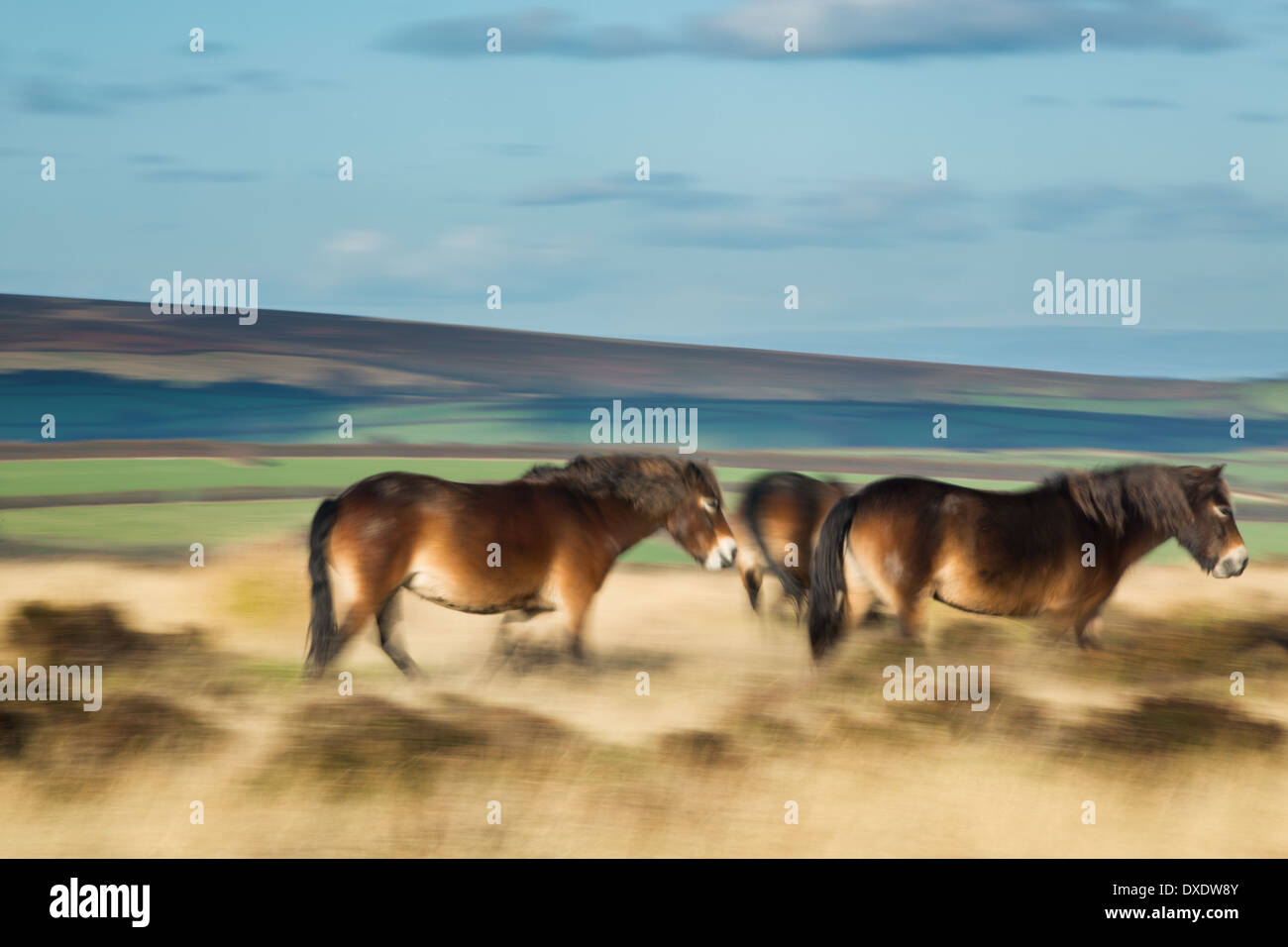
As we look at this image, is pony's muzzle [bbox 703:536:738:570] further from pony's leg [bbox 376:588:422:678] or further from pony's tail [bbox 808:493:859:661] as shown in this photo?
pony's leg [bbox 376:588:422:678]

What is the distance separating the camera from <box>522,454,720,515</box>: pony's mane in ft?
35.7

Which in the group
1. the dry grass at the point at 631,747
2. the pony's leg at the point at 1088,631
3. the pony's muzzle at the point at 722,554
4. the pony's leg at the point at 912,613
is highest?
the pony's muzzle at the point at 722,554

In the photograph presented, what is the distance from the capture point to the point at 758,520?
1228 cm

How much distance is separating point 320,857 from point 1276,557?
13122 millimetres

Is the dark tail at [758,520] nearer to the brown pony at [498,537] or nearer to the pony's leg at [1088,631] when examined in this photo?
the brown pony at [498,537]

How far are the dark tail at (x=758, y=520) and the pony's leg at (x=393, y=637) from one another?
3240 millimetres

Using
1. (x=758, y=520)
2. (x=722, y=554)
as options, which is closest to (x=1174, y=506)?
(x=758, y=520)

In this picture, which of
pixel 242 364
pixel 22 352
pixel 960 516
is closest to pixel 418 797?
pixel 960 516

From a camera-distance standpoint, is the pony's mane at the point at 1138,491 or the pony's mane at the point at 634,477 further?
the pony's mane at the point at 1138,491

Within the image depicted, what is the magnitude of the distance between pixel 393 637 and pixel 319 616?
0.64m

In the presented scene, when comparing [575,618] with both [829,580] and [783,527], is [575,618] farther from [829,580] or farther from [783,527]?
[783,527]

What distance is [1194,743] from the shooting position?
9836 millimetres

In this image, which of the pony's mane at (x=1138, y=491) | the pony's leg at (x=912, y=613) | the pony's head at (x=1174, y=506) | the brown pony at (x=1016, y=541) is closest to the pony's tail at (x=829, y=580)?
the brown pony at (x=1016, y=541)

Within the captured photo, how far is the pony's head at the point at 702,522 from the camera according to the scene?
35.7 feet
